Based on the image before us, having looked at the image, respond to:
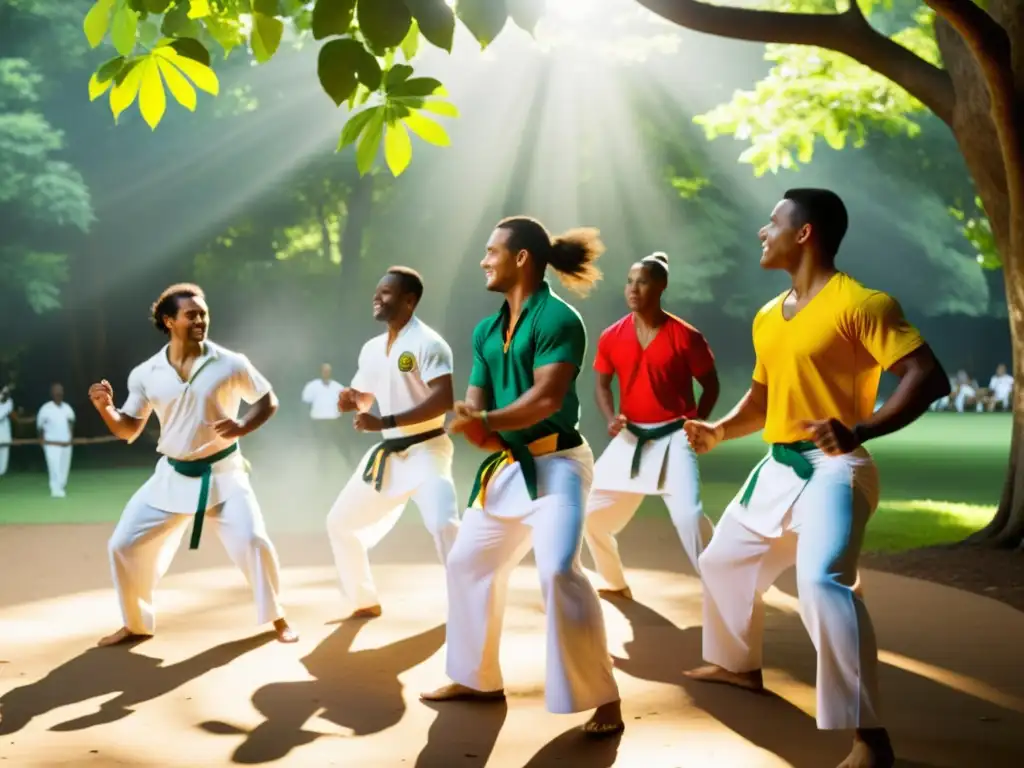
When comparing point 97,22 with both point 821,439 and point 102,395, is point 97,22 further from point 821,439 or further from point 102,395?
point 821,439

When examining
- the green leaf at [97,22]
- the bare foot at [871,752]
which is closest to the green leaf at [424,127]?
the green leaf at [97,22]

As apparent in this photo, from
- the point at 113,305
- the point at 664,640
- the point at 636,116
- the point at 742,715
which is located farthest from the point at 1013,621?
the point at 113,305

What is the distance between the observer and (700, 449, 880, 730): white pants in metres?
4.77

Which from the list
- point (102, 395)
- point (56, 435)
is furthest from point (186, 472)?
point (56, 435)

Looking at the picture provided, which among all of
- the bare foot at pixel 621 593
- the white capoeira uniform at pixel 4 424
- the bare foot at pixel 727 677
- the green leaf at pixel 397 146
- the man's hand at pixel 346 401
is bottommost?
the bare foot at pixel 621 593

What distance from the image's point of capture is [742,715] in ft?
18.5

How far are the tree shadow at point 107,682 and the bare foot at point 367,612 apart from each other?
786 mm

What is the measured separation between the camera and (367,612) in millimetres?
8086

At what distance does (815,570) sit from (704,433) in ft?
3.02

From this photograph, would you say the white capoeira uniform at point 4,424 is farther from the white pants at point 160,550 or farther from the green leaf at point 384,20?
the green leaf at point 384,20

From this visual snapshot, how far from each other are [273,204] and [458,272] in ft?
15.3

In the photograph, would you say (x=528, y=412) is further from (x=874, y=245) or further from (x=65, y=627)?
(x=874, y=245)

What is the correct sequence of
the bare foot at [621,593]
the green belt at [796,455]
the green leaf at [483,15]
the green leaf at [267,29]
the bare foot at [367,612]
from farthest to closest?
the bare foot at [621,593], the bare foot at [367,612], the green belt at [796,455], the green leaf at [267,29], the green leaf at [483,15]

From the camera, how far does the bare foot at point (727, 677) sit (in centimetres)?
602
